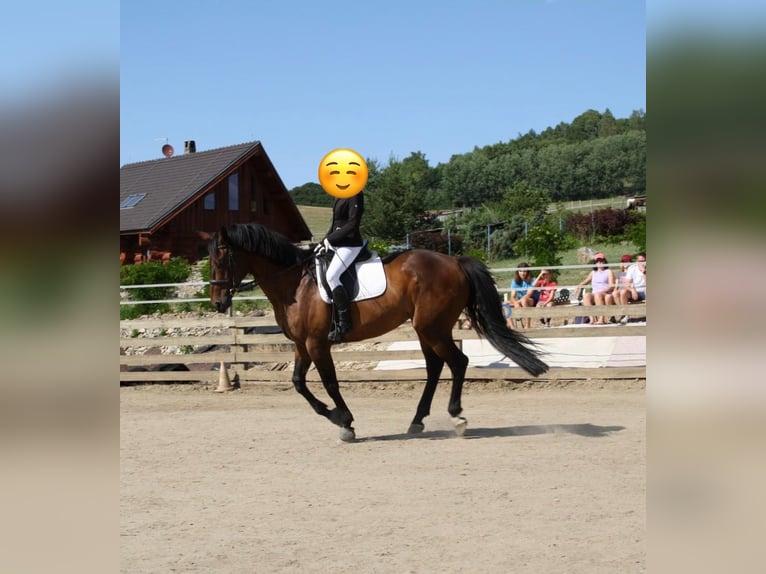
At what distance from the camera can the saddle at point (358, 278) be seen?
25.9ft

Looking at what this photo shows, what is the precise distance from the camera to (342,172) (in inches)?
274

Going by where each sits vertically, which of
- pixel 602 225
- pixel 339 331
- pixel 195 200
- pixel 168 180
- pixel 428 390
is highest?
pixel 168 180

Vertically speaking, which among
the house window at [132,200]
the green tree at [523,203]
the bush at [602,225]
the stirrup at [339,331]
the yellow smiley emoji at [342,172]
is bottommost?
the stirrup at [339,331]

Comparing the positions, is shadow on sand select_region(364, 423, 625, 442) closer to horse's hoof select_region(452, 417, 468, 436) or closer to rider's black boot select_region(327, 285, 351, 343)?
horse's hoof select_region(452, 417, 468, 436)

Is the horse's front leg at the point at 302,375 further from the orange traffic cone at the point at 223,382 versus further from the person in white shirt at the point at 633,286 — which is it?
the person in white shirt at the point at 633,286

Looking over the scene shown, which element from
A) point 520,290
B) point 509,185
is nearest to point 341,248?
point 520,290

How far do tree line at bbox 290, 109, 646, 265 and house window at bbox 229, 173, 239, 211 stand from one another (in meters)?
8.83

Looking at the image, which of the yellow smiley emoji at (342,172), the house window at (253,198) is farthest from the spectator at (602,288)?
the house window at (253,198)

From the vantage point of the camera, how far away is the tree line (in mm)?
35719

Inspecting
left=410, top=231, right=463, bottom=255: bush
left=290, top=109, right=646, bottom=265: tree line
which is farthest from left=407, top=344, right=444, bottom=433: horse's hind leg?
left=410, top=231, right=463, bottom=255: bush

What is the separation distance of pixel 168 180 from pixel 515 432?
26422mm

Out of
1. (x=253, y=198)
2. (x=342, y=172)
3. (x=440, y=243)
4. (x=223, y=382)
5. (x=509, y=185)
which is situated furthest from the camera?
(x=509, y=185)

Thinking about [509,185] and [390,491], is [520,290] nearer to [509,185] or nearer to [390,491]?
[390,491]
